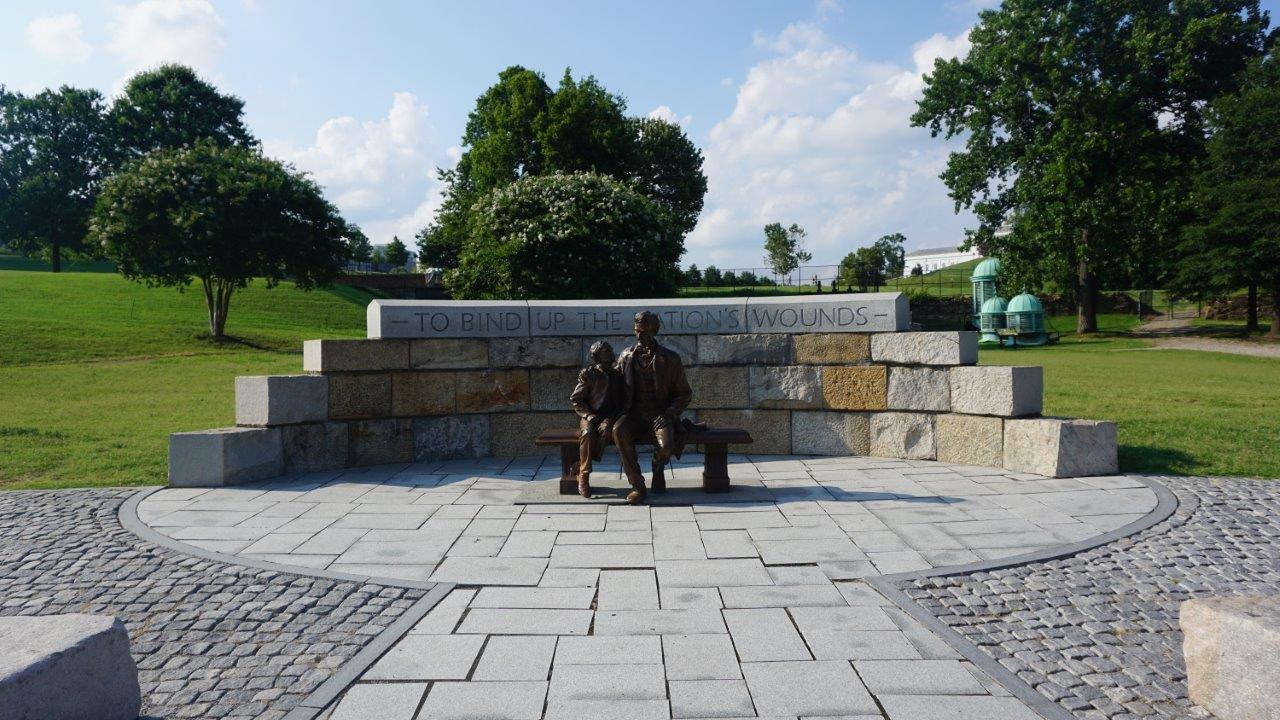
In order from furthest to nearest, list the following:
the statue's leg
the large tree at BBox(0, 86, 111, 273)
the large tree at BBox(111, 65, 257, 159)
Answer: the large tree at BBox(0, 86, 111, 273), the large tree at BBox(111, 65, 257, 159), the statue's leg

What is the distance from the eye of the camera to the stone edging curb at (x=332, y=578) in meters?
3.20

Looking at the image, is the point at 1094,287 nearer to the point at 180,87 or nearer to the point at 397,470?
the point at 397,470

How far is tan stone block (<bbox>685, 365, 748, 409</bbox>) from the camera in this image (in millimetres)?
8844

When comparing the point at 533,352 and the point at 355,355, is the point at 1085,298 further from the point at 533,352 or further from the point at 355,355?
the point at 355,355

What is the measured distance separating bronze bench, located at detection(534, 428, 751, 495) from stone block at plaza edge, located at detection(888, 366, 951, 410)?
2.40 metres

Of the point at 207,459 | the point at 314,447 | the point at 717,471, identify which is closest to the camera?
the point at 717,471

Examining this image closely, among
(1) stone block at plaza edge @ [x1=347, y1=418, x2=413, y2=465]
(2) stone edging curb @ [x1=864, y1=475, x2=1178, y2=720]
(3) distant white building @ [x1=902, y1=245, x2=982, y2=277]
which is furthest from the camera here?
(3) distant white building @ [x1=902, y1=245, x2=982, y2=277]

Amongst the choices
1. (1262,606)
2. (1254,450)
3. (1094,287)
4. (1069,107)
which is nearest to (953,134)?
(1069,107)

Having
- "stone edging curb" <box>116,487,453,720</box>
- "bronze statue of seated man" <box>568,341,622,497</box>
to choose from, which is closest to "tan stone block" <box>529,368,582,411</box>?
"bronze statue of seated man" <box>568,341,622,497</box>

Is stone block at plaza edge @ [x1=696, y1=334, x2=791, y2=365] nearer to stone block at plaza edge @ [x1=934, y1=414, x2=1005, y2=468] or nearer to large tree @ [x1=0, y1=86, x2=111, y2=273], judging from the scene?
stone block at plaza edge @ [x1=934, y1=414, x2=1005, y2=468]

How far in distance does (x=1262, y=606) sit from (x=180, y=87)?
42617 millimetres

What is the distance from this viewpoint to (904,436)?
28.0 ft

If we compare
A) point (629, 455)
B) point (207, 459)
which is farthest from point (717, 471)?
point (207, 459)

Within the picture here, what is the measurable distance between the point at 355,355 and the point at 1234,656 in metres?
7.70
